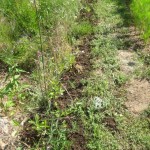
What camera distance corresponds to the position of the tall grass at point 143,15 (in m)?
4.90

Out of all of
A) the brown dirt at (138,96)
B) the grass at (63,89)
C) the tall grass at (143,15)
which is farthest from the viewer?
the tall grass at (143,15)

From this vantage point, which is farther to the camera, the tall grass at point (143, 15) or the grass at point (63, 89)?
the tall grass at point (143, 15)

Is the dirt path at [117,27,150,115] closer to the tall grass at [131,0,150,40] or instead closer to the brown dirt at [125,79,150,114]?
the brown dirt at [125,79,150,114]

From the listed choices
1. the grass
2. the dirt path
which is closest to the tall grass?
the dirt path

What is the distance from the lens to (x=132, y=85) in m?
4.10

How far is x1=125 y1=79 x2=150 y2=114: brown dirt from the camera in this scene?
3689mm

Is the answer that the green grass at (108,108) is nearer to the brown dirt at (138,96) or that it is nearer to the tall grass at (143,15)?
the brown dirt at (138,96)

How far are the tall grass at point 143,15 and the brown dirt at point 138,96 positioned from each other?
1.05 meters

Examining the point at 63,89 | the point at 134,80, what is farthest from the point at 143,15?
the point at 63,89

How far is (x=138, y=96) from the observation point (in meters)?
3.89

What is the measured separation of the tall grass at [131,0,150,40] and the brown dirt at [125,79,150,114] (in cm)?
105

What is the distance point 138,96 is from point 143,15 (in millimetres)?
1747

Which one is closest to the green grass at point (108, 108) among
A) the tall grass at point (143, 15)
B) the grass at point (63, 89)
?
the grass at point (63, 89)

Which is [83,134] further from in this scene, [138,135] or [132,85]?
[132,85]
